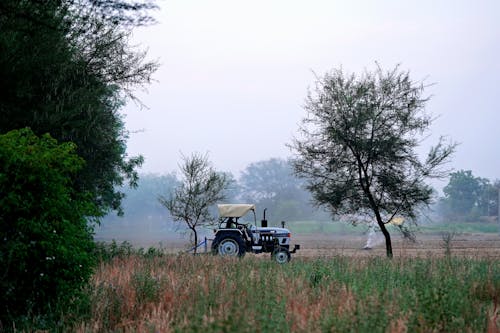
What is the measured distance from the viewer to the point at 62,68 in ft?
53.7

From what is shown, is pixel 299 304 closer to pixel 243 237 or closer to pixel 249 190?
pixel 243 237

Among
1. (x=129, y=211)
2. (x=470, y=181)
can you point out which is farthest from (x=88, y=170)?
(x=129, y=211)

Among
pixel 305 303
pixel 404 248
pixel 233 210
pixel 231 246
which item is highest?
pixel 233 210

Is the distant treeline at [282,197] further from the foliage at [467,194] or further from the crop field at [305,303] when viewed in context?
the crop field at [305,303]

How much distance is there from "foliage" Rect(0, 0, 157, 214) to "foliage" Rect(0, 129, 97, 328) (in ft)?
12.3

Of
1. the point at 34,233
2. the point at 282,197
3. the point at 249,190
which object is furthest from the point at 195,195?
the point at 249,190

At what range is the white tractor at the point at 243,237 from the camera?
21.6 metres

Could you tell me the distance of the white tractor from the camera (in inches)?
851

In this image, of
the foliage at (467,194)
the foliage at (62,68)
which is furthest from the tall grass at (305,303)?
the foliage at (467,194)

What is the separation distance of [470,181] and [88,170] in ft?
283

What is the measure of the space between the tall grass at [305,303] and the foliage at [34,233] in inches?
30.0

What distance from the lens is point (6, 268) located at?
7.77 m

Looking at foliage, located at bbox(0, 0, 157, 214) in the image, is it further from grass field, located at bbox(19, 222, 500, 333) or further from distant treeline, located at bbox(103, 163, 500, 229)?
distant treeline, located at bbox(103, 163, 500, 229)

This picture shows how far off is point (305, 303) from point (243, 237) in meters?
14.9
